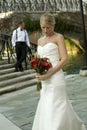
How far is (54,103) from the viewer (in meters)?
5.38

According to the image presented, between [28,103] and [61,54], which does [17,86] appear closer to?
[28,103]

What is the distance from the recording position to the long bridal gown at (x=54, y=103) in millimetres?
5336

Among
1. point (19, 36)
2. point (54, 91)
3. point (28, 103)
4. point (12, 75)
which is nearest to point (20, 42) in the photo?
point (19, 36)

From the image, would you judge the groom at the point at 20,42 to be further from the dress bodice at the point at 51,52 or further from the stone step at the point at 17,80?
the dress bodice at the point at 51,52

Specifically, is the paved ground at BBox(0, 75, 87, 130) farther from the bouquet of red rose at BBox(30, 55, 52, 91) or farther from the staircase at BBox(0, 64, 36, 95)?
the bouquet of red rose at BBox(30, 55, 52, 91)

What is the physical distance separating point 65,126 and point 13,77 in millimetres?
8082

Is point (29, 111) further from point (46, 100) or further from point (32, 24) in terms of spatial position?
point (32, 24)

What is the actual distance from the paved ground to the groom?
189 cm

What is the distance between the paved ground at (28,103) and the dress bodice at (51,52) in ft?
6.60

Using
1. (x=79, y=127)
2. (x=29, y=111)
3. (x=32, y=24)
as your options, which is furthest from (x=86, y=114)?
(x=32, y=24)

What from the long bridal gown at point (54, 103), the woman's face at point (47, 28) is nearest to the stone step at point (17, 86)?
the long bridal gown at point (54, 103)

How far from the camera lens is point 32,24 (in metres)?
25.0

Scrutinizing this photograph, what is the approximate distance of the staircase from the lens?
39.9 feet

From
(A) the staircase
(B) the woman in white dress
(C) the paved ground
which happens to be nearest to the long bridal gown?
(B) the woman in white dress
